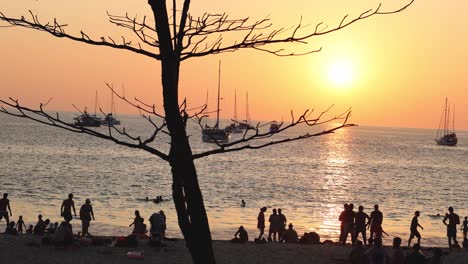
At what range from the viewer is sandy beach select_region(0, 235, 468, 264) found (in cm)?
1923

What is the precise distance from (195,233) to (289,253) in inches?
652

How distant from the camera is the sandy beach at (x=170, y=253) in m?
19.2

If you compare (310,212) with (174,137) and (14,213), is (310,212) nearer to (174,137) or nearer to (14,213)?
(14,213)

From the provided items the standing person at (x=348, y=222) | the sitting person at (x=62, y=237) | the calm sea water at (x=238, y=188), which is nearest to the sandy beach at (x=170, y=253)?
the sitting person at (x=62, y=237)

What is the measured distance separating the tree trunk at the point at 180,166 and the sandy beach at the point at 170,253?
1414 cm

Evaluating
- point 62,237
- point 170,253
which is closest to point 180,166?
point 170,253

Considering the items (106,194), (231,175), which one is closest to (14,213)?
(106,194)

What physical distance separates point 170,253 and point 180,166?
51.1 feet

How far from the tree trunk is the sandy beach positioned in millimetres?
14144

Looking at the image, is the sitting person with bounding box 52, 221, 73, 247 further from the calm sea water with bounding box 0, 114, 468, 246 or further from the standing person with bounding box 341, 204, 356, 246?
the calm sea water with bounding box 0, 114, 468, 246

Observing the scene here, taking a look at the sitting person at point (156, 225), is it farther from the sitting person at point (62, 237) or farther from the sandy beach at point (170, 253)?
the sitting person at point (62, 237)

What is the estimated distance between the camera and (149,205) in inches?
2121

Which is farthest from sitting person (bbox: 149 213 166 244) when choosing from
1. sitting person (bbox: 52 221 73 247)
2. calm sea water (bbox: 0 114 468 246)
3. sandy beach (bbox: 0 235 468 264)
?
calm sea water (bbox: 0 114 468 246)

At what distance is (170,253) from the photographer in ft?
67.4
